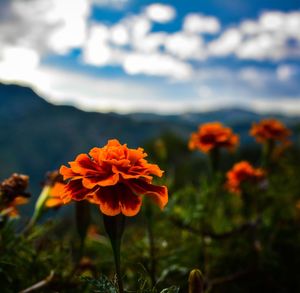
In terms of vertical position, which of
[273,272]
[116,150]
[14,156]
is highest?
[116,150]

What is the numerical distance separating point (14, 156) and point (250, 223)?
18587cm

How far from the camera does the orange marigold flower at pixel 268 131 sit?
3.23 meters

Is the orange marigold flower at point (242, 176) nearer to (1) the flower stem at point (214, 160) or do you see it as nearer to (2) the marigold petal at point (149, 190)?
(1) the flower stem at point (214, 160)

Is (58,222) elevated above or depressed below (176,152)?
above

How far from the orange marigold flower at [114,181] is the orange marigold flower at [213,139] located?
1591 millimetres

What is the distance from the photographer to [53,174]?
192 cm

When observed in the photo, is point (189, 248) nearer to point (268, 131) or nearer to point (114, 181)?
point (268, 131)

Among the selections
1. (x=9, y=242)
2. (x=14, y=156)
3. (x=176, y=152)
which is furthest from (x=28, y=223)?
(x=14, y=156)

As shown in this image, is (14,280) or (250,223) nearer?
(14,280)

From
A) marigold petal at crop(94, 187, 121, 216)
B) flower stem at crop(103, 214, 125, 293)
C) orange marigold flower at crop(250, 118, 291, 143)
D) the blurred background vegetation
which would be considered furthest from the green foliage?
marigold petal at crop(94, 187, 121, 216)

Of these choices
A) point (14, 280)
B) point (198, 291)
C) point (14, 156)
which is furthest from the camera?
point (14, 156)

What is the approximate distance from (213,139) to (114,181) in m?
1.82

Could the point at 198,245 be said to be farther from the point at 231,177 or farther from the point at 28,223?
the point at 28,223

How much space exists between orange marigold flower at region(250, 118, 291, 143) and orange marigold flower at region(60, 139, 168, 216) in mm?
2310
